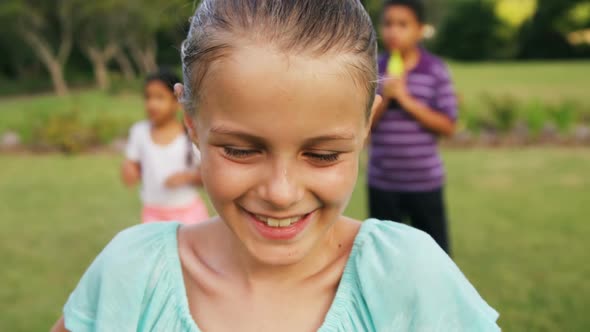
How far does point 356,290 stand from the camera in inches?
56.4

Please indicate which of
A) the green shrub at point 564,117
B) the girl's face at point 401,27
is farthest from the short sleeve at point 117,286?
the green shrub at point 564,117

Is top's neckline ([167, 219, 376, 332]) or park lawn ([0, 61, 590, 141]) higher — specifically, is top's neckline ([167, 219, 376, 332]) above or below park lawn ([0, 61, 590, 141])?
above

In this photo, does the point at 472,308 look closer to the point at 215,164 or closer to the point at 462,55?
the point at 215,164

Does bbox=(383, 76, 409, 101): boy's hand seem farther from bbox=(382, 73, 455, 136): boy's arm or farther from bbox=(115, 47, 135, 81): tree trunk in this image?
bbox=(115, 47, 135, 81): tree trunk

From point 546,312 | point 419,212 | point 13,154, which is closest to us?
point 419,212

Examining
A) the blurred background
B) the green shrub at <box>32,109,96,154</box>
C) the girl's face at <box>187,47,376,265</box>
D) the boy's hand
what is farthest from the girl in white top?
the green shrub at <box>32,109,96,154</box>

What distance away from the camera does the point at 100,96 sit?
2148 centimetres

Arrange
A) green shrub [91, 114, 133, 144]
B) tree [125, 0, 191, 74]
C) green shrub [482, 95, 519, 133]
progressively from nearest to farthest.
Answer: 1. green shrub [482, 95, 519, 133]
2. green shrub [91, 114, 133, 144]
3. tree [125, 0, 191, 74]

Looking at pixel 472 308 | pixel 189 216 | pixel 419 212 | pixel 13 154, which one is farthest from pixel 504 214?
pixel 13 154

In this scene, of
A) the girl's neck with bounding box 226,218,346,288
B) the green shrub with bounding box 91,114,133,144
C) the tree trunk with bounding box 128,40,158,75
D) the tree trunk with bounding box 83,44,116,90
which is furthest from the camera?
the tree trunk with bounding box 128,40,158,75

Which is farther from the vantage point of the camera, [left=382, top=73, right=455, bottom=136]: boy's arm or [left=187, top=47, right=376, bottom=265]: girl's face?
[left=382, top=73, right=455, bottom=136]: boy's arm

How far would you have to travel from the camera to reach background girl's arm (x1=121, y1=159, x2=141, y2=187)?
4.14 metres

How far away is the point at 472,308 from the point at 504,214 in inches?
208

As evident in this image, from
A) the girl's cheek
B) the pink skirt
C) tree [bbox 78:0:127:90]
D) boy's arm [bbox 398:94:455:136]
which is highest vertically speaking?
tree [bbox 78:0:127:90]
